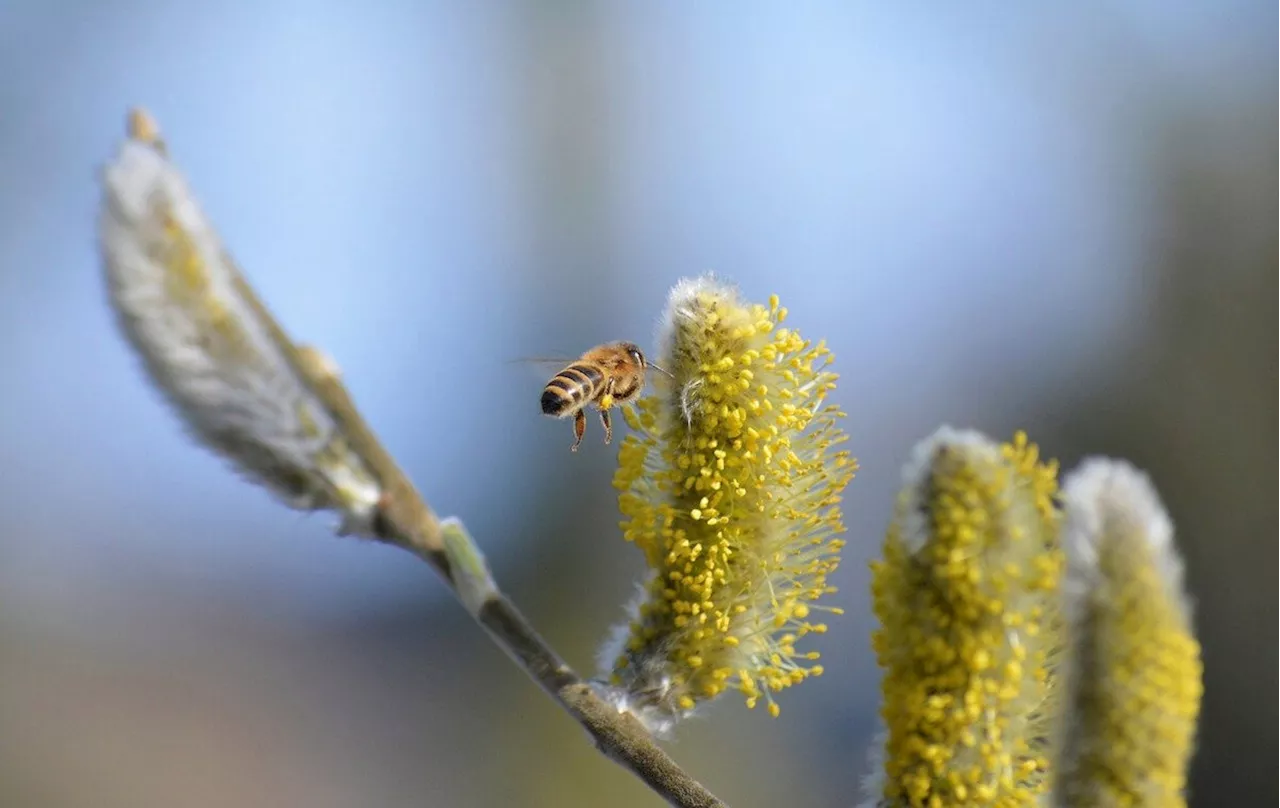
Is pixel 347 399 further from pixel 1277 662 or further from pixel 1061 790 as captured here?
pixel 1277 662

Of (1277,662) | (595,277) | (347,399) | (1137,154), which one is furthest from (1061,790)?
(1137,154)

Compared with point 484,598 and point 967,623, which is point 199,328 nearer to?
point 484,598

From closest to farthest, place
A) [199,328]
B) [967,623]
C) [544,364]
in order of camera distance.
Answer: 1. [199,328]
2. [967,623]
3. [544,364]

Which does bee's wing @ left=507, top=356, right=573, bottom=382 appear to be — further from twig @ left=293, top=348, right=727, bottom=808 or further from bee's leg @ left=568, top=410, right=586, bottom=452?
twig @ left=293, top=348, right=727, bottom=808

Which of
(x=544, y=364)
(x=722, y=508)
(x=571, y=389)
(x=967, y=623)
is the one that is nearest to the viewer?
(x=967, y=623)

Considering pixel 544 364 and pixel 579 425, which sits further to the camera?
pixel 544 364

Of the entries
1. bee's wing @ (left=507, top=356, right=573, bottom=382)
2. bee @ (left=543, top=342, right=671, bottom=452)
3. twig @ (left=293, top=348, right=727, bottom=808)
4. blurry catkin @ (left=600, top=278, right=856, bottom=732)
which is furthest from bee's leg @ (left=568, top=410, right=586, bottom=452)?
twig @ (left=293, top=348, right=727, bottom=808)

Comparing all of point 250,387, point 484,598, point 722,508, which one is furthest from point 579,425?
point 250,387
